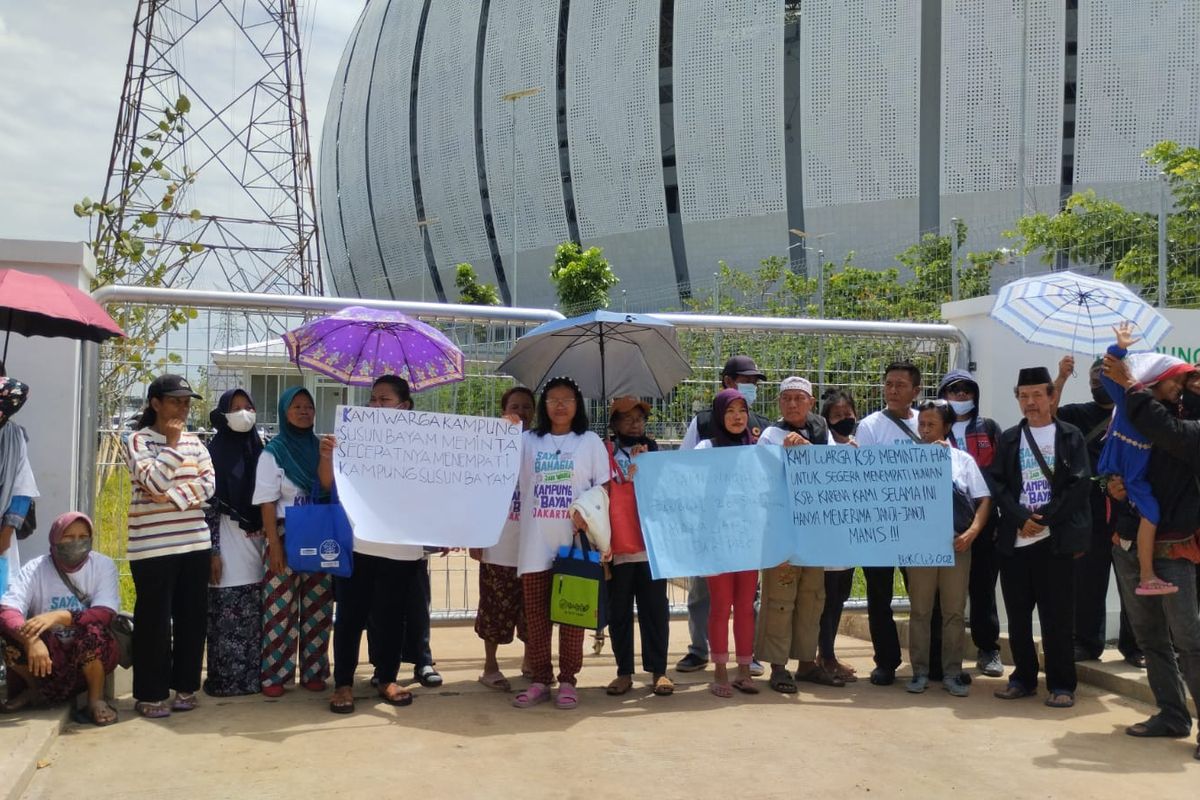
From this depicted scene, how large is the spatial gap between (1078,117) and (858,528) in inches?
1379

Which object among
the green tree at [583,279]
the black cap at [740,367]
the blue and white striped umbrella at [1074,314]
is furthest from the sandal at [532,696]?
the green tree at [583,279]

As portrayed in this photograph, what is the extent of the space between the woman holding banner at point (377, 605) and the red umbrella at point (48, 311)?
129 cm

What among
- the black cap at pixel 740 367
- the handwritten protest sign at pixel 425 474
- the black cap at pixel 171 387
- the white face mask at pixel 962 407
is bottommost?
the handwritten protest sign at pixel 425 474

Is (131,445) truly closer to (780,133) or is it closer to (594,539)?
(594,539)

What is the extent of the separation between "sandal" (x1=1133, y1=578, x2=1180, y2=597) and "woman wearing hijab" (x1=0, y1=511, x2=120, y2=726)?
5.12 m

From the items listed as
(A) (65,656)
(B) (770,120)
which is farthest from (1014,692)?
(B) (770,120)

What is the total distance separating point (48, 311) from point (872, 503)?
14.8 ft

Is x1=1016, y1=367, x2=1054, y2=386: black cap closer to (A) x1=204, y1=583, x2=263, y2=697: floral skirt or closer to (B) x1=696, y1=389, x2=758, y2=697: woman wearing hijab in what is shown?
(B) x1=696, y1=389, x2=758, y2=697: woman wearing hijab

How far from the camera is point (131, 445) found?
209 inches

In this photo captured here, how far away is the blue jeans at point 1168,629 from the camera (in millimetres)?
5059

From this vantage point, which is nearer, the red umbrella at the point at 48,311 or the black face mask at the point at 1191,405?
the red umbrella at the point at 48,311

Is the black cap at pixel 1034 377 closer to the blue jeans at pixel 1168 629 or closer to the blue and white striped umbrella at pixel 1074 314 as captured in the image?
the blue and white striped umbrella at pixel 1074 314

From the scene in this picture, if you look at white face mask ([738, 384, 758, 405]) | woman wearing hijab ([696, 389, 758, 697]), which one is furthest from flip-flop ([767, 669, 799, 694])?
white face mask ([738, 384, 758, 405])

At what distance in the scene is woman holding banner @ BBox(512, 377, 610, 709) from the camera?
18.8 ft
